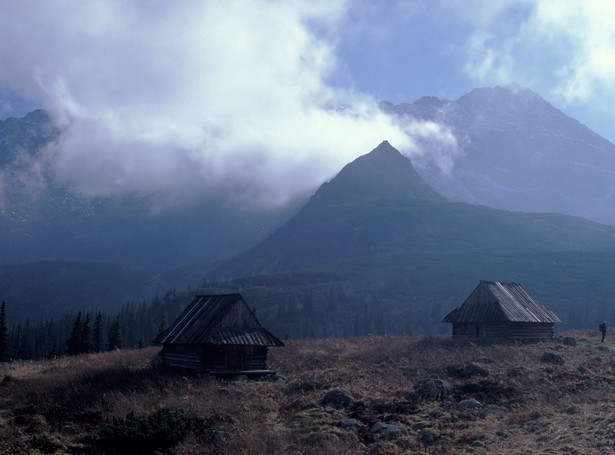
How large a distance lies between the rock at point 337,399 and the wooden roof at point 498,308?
28.6 meters

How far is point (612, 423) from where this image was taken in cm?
1908

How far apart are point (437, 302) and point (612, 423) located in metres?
152

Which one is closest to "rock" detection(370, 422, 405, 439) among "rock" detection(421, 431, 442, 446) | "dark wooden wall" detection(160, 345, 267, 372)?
"rock" detection(421, 431, 442, 446)

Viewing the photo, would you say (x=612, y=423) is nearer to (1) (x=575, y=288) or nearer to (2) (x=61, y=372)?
(2) (x=61, y=372)

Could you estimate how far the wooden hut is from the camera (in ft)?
168

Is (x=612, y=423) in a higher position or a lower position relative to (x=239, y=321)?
lower

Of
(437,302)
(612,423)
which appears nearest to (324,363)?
(612,423)

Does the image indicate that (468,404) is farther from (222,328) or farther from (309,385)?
(222,328)

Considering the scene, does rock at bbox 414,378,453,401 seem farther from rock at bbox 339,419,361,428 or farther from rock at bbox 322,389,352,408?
rock at bbox 339,419,361,428

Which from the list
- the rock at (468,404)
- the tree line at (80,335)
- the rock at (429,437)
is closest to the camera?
the rock at (429,437)

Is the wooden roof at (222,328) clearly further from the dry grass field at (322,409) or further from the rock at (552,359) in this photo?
the rock at (552,359)

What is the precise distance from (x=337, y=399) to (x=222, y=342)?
11.5m

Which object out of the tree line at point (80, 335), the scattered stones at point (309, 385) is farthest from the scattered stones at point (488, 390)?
the tree line at point (80, 335)

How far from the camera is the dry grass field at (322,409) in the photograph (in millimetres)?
19312
